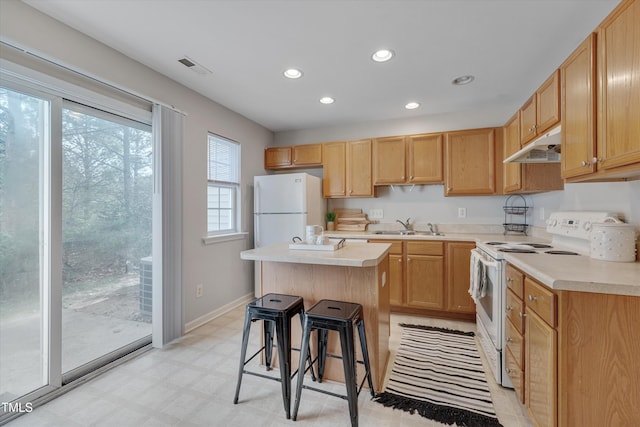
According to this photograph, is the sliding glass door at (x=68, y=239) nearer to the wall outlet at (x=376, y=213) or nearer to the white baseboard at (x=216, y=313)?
the white baseboard at (x=216, y=313)

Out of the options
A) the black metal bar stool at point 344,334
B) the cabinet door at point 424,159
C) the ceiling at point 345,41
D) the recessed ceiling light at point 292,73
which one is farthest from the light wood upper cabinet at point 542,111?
the recessed ceiling light at point 292,73

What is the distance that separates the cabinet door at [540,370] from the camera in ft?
3.94

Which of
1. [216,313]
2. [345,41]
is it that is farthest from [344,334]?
[216,313]

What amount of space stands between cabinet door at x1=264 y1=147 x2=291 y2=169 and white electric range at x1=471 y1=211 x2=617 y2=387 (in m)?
2.84

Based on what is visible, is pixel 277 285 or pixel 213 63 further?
pixel 213 63

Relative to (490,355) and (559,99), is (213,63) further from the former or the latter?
(490,355)

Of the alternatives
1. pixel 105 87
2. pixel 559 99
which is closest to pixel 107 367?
pixel 105 87

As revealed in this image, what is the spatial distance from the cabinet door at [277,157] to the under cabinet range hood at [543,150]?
111 inches

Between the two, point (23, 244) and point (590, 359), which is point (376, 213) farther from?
point (23, 244)

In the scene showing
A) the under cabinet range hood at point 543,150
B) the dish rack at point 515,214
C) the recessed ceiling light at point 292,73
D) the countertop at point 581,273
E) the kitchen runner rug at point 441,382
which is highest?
the recessed ceiling light at point 292,73

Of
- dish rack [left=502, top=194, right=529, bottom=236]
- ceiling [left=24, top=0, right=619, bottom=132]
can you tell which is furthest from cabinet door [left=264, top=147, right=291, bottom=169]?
dish rack [left=502, top=194, right=529, bottom=236]

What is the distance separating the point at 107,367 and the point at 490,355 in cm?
298

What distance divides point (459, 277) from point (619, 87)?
7.23 feet

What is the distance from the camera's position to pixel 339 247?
2145 mm
